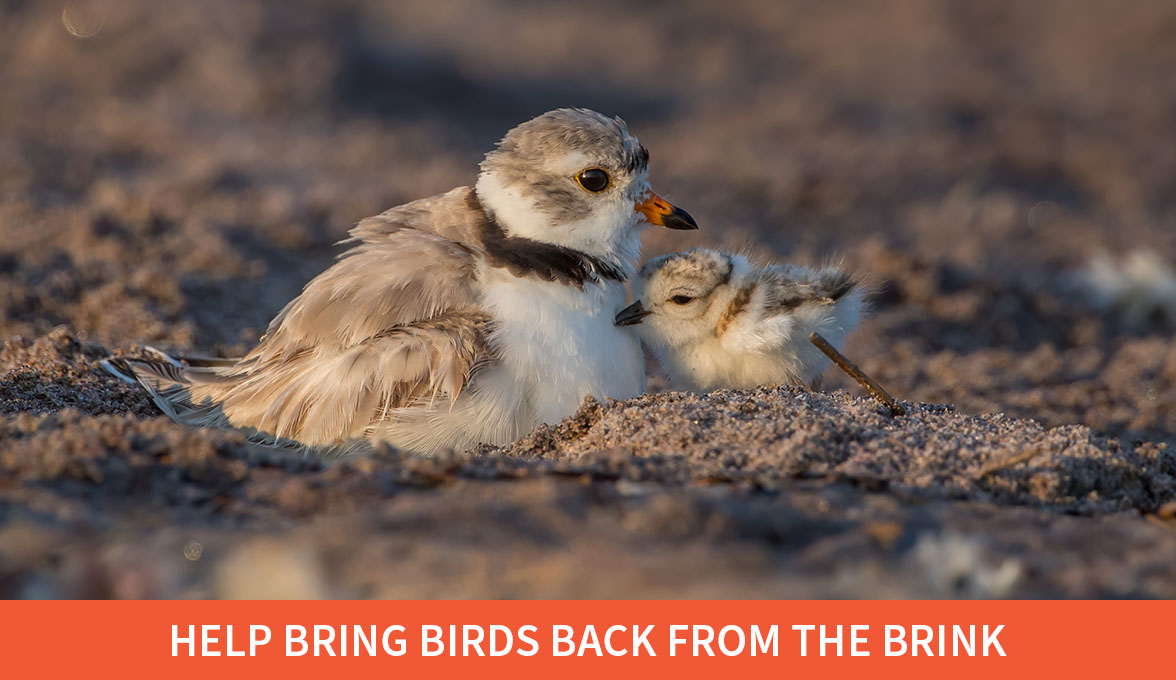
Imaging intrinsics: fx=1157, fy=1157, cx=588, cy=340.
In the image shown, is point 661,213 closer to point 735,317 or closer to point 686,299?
point 686,299

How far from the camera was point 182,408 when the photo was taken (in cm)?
403

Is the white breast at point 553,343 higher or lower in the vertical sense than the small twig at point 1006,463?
higher

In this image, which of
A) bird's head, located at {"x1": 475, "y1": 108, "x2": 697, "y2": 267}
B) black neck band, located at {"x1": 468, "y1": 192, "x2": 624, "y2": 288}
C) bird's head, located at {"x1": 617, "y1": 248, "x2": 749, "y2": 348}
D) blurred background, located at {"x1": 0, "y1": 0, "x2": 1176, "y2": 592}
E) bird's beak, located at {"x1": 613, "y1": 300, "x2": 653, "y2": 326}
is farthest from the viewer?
blurred background, located at {"x1": 0, "y1": 0, "x2": 1176, "y2": 592}

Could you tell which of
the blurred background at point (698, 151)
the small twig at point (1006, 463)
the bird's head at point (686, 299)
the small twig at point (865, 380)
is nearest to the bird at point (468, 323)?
the bird's head at point (686, 299)

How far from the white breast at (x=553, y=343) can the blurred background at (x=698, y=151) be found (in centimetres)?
148

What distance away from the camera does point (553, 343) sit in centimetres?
362

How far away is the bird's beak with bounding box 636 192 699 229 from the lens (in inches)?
163

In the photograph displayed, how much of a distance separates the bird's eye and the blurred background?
4.47 feet

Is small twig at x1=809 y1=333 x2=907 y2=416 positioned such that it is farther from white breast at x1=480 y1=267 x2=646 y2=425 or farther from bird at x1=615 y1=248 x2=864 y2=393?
white breast at x1=480 y1=267 x2=646 y2=425

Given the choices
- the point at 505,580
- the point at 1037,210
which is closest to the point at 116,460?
the point at 505,580

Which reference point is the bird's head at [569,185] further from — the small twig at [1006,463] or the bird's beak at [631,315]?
the small twig at [1006,463]

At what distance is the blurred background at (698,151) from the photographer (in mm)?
6133

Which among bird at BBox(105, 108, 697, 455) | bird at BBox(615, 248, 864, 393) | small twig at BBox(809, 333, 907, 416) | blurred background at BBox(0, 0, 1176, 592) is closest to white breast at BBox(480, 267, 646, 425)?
bird at BBox(105, 108, 697, 455)

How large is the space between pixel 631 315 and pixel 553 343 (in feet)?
1.78
